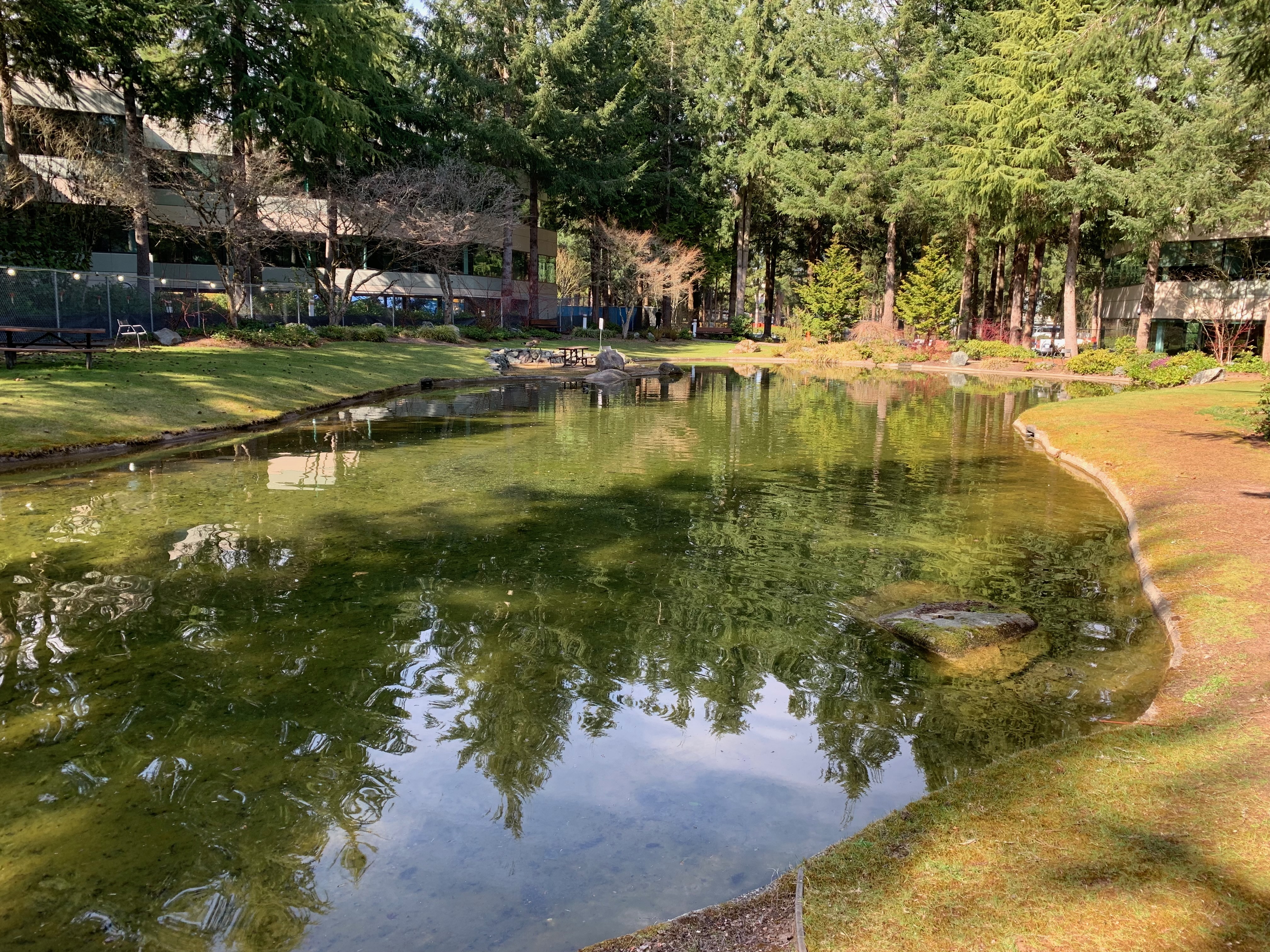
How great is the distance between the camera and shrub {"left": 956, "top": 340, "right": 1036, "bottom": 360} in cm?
4162

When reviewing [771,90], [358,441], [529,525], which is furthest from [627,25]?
[529,525]

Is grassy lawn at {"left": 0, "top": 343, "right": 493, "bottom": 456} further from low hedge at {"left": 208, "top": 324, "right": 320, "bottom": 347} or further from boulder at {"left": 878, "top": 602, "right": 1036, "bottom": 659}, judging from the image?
boulder at {"left": 878, "top": 602, "right": 1036, "bottom": 659}

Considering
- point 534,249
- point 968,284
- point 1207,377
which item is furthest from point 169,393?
point 968,284

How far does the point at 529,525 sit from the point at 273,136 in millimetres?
30069

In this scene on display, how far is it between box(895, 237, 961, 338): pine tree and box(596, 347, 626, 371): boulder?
21.4 metres

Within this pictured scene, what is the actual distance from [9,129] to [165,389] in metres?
16.5

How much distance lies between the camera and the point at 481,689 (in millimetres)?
6480

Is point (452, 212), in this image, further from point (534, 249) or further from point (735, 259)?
point (735, 259)

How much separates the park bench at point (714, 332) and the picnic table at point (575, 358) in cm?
2297

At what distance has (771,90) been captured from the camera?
55750mm

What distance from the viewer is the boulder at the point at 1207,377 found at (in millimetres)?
30031

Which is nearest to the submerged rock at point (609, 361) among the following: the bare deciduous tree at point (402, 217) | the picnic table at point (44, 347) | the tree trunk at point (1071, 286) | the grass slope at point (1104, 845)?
the bare deciduous tree at point (402, 217)

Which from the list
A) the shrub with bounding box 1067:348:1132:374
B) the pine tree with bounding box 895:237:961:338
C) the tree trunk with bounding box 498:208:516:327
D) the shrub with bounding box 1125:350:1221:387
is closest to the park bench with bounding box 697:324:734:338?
the pine tree with bounding box 895:237:961:338

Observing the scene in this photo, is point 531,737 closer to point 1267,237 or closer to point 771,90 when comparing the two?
point 1267,237
